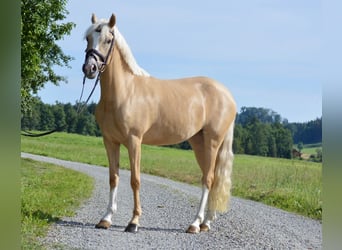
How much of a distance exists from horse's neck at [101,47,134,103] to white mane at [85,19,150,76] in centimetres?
4


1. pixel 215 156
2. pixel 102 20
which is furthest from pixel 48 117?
pixel 215 156

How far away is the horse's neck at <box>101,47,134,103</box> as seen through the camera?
3980mm

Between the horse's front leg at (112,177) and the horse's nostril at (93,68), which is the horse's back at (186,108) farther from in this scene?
the horse's nostril at (93,68)

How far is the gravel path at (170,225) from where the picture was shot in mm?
4023

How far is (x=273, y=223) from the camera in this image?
4312mm

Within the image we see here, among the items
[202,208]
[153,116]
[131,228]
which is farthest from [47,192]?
[202,208]

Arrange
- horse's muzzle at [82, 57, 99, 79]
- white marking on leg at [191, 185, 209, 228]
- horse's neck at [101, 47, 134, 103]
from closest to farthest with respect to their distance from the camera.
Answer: horse's muzzle at [82, 57, 99, 79] < horse's neck at [101, 47, 134, 103] < white marking on leg at [191, 185, 209, 228]

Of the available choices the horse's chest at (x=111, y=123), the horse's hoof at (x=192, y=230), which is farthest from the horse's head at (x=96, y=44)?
the horse's hoof at (x=192, y=230)

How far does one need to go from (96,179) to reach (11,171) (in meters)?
0.82

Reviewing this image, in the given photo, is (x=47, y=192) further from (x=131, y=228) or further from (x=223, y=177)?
(x=223, y=177)

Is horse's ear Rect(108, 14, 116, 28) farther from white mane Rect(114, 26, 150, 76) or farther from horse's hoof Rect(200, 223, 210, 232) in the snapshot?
horse's hoof Rect(200, 223, 210, 232)

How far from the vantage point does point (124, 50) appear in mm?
3947

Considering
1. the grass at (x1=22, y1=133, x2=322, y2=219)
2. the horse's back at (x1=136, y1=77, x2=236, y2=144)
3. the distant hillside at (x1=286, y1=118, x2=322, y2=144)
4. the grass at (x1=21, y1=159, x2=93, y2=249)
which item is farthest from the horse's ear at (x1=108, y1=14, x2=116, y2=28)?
the distant hillside at (x1=286, y1=118, x2=322, y2=144)

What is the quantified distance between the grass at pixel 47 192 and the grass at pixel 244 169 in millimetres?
149
